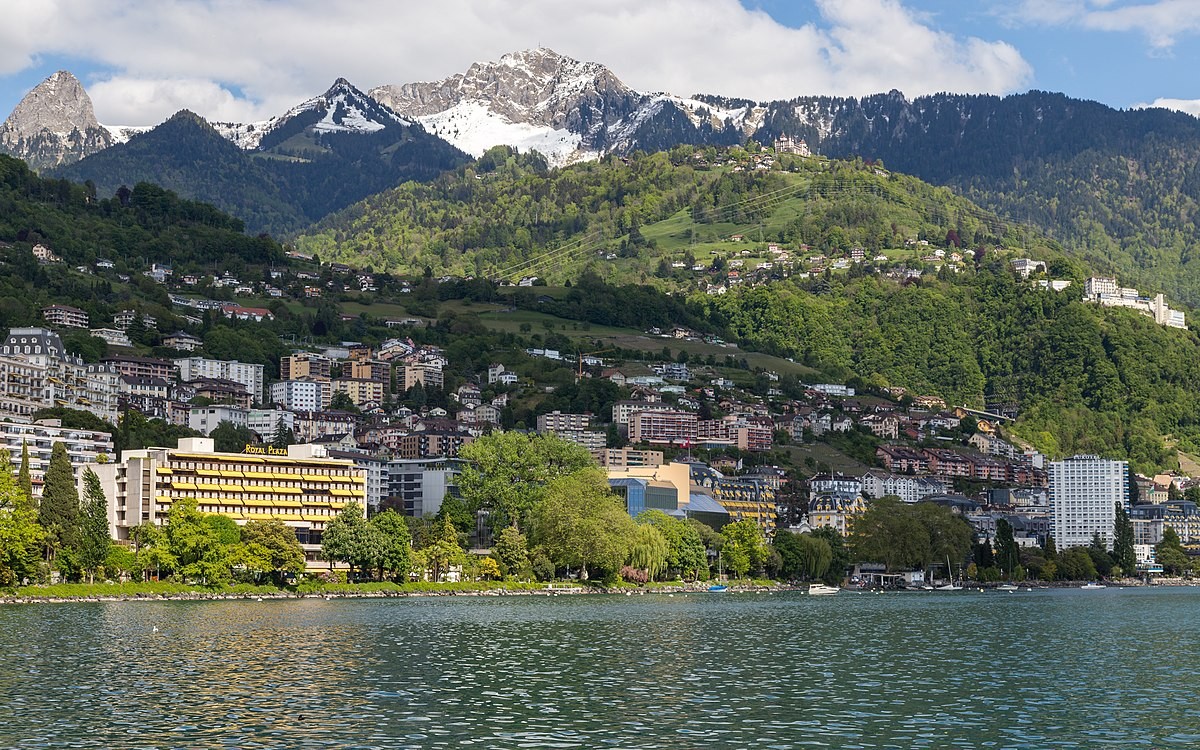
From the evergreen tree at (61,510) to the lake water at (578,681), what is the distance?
1353 centimetres

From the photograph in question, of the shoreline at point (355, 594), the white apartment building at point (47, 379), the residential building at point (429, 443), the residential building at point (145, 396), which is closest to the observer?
the shoreline at point (355, 594)

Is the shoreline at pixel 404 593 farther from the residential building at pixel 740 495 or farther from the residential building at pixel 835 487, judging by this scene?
the residential building at pixel 835 487

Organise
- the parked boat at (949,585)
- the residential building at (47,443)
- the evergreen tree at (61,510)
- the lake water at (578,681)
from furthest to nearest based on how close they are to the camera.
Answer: the parked boat at (949,585)
the residential building at (47,443)
the evergreen tree at (61,510)
the lake water at (578,681)

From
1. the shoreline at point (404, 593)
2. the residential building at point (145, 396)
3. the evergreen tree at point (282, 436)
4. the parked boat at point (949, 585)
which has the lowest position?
the parked boat at point (949, 585)

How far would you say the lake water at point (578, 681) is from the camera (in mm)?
37594

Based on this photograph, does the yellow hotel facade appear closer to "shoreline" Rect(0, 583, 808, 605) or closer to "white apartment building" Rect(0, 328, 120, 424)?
"shoreline" Rect(0, 583, 808, 605)

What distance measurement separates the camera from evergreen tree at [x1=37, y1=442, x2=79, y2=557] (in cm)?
9706

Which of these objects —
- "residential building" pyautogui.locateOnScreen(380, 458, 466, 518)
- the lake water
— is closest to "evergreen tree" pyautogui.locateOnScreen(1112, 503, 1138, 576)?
"residential building" pyautogui.locateOnScreen(380, 458, 466, 518)

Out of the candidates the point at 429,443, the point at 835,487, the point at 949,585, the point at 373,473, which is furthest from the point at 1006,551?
the point at 429,443

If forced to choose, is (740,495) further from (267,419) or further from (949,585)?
(267,419)

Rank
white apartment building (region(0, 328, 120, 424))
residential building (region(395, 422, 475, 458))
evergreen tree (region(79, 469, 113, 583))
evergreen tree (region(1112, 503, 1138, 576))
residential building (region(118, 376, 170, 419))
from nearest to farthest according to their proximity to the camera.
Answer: evergreen tree (region(79, 469, 113, 583)) < white apartment building (region(0, 328, 120, 424)) < residential building (region(118, 376, 170, 419)) < evergreen tree (region(1112, 503, 1138, 576)) < residential building (region(395, 422, 475, 458))

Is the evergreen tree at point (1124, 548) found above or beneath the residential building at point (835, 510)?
beneath

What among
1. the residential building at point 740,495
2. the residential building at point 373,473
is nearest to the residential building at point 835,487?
the residential building at point 740,495

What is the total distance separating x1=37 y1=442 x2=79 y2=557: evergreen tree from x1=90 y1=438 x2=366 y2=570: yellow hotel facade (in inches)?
717
